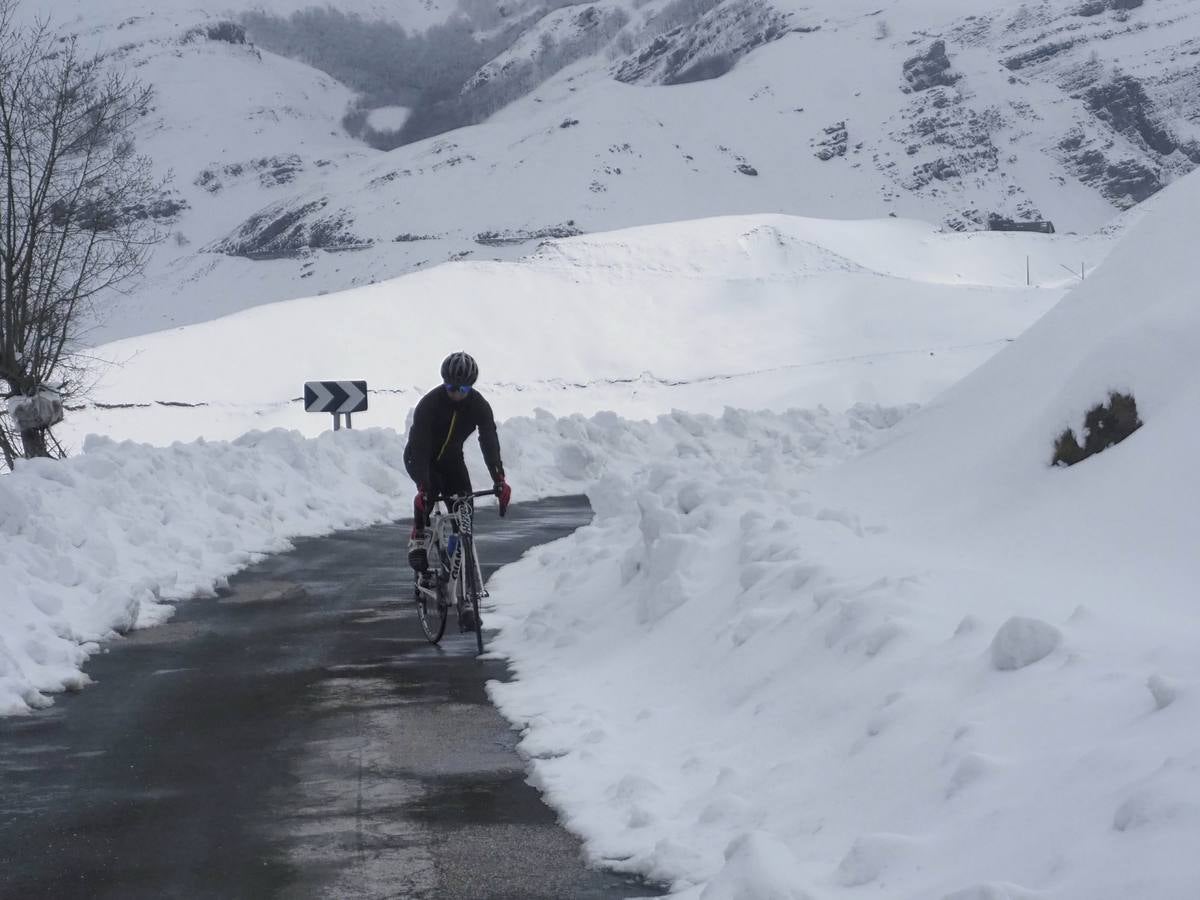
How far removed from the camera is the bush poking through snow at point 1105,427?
30.1 feet

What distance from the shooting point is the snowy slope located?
49.9 meters

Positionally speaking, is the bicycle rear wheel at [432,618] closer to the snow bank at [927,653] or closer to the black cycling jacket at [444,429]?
the snow bank at [927,653]

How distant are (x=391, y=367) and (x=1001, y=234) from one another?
297 feet

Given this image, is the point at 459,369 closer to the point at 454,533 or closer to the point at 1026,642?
the point at 454,533

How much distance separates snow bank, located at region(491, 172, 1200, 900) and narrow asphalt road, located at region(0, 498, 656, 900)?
0.34m

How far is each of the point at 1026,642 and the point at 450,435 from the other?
562cm

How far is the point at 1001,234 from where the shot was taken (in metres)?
134

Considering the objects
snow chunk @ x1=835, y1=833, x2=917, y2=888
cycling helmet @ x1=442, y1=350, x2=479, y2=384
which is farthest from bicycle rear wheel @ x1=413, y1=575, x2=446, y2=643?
snow chunk @ x1=835, y1=833, x2=917, y2=888

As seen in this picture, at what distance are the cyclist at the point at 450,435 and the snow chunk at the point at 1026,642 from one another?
15.8 feet

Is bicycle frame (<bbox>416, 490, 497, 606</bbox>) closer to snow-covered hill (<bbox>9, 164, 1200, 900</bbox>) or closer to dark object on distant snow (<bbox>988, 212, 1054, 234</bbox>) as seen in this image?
snow-covered hill (<bbox>9, 164, 1200, 900</bbox>)

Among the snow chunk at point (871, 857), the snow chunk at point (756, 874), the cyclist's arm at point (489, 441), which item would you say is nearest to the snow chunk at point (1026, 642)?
the snow chunk at point (871, 857)

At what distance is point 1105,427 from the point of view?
9.27 metres

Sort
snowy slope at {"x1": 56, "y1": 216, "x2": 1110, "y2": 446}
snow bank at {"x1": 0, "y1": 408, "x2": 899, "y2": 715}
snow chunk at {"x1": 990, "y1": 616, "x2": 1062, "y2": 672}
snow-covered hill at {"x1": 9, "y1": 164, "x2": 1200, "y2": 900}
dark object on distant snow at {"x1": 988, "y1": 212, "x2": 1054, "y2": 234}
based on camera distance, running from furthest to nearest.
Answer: dark object on distant snow at {"x1": 988, "y1": 212, "x2": 1054, "y2": 234} → snowy slope at {"x1": 56, "y1": 216, "x2": 1110, "y2": 446} → snow bank at {"x1": 0, "y1": 408, "x2": 899, "y2": 715} → snow chunk at {"x1": 990, "y1": 616, "x2": 1062, "y2": 672} → snow-covered hill at {"x1": 9, "y1": 164, "x2": 1200, "y2": 900}

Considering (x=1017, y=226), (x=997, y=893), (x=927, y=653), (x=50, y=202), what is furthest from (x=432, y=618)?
(x=1017, y=226)
